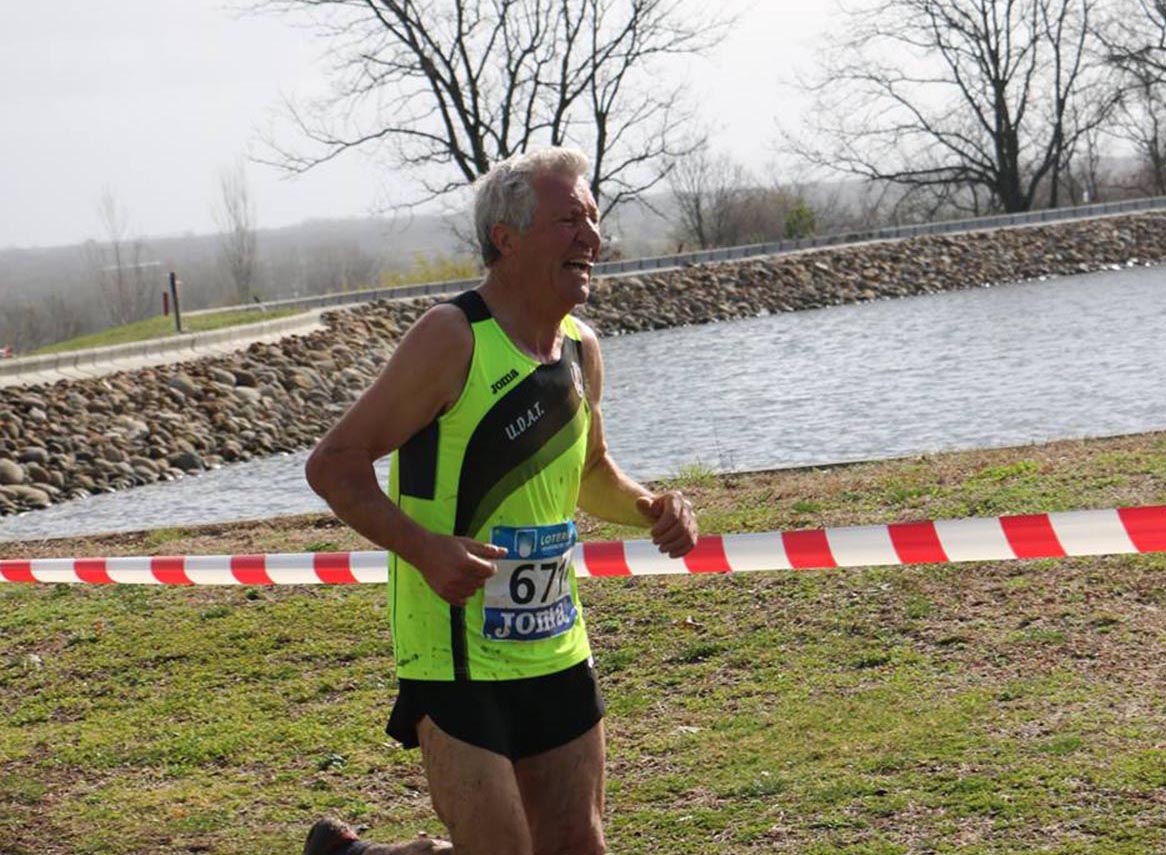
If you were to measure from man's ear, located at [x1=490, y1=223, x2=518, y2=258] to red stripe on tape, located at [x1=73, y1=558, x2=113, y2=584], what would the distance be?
5895mm

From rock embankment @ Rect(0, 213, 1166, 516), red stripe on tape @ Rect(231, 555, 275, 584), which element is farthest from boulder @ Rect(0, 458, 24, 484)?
red stripe on tape @ Rect(231, 555, 275, 584)

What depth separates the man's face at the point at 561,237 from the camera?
163 inches

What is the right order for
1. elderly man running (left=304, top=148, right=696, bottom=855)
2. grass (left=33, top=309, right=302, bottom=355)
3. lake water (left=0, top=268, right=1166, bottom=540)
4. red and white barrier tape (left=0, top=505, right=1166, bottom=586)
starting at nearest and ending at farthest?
elderly man running (left=304, top=148, right=696, bottom=855) < red and white barrier tape (left=0, top=505, right=1166, bottom=586) < lake water (left=0, top=268, right=1166, bottom=540) < grass (left=33, top=309, right=302, bottom=355)

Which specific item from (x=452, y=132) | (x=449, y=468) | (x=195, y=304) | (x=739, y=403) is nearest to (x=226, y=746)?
(x=449, y=468)

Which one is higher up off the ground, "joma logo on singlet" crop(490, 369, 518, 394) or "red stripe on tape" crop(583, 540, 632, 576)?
"joma logo on singlet" crop(490, 369, 518, 394)

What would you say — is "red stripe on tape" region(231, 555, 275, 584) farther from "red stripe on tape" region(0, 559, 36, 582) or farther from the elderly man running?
the elderly man running

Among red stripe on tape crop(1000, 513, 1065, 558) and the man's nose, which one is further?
red stripe on tape crop(1000, 513, 1065, 558)

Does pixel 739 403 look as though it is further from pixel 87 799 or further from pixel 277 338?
pixel 87 799

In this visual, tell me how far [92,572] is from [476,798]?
6121 mm

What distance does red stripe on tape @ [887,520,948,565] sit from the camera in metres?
6.66

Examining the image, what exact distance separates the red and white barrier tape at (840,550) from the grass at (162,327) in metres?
28.5

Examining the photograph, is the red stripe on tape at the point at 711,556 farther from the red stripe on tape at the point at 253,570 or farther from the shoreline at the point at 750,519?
the shoreline at the point at 750,519

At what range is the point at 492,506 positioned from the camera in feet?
13.5

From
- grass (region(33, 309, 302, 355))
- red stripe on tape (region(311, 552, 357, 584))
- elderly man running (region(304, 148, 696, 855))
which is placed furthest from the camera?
grass (region(33, 309, 302, 355))
